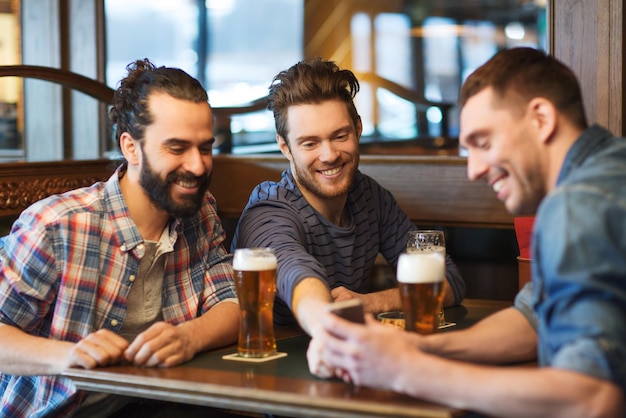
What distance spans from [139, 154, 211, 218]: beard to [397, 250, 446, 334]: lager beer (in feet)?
2.16

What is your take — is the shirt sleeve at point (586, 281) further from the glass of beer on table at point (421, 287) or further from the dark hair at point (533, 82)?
the glass of beer on table at point (421, 287)

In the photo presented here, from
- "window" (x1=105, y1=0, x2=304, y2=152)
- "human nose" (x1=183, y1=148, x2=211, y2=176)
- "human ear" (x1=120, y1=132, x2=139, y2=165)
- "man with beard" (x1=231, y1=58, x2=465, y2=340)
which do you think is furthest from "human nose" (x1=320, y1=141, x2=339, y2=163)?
"window" (x1=105, y1=0, x2=304, y2=152)

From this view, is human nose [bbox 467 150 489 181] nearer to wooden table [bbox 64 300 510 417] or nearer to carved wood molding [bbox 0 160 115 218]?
wooden table [bbox 64 300 510 417]

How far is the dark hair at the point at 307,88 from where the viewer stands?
8.79 feet

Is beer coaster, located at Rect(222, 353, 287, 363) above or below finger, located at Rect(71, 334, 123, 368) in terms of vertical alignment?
below

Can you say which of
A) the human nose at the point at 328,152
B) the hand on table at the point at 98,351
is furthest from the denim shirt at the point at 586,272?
the human nose at the point at 328,152

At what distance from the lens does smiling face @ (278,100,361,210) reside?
265 cm

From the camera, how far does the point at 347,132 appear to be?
2697 millimetres

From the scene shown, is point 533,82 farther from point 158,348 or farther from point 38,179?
point 38,179

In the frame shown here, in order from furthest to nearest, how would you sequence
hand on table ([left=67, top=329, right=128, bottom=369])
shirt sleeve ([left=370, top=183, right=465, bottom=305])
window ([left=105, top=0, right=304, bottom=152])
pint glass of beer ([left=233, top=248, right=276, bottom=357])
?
window ([left=105, top=0, right=304, bottom=152]) < shirt sleeve ([left=370, top=183, right=465, bottom=305]) < pint glass of beer ([left=233, top=248, right=276, bottom=357]) < hand on table ([left=67, top=329, right=128, bottom=369])

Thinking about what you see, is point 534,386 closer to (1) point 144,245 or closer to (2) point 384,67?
(1) point 144,245

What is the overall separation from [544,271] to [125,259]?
118 cm

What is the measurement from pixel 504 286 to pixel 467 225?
104 cm

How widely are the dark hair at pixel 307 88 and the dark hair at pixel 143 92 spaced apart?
361mm
